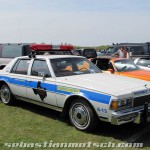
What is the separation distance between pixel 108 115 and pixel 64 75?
1.72 metres

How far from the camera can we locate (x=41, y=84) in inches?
259

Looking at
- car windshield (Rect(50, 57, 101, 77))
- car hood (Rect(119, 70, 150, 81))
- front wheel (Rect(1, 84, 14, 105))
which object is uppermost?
car windshield (Rect(50, 57, 101, 77))

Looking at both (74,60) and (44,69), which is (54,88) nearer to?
(44,69)

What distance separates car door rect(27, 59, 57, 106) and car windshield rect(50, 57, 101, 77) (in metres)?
0.22

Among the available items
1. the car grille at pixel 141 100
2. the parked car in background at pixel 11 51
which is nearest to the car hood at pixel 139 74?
the car grille at pixel 141 100

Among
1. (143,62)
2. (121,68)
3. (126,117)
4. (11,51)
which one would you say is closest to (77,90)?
(126,117)

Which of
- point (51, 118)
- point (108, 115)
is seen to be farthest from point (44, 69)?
point (108, 115)

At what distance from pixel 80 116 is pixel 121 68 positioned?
170 inches

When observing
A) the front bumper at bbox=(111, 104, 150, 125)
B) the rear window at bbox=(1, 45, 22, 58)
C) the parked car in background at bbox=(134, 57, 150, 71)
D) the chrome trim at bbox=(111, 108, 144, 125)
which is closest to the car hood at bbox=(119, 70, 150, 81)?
the parked car in background at bbox=(134, 57, 150, 71)

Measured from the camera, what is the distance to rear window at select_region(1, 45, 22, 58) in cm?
1163

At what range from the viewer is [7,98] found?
798 cm

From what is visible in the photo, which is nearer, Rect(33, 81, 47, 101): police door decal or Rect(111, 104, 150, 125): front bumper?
Rect(111, 104, 150, 125): front bumper

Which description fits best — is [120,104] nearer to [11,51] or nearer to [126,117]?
[126,117]

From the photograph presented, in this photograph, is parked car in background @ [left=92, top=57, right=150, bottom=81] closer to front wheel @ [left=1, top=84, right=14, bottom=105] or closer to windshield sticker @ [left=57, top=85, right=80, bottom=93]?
front wheel @ [left=1, top=84, right=14, bottom=105]
